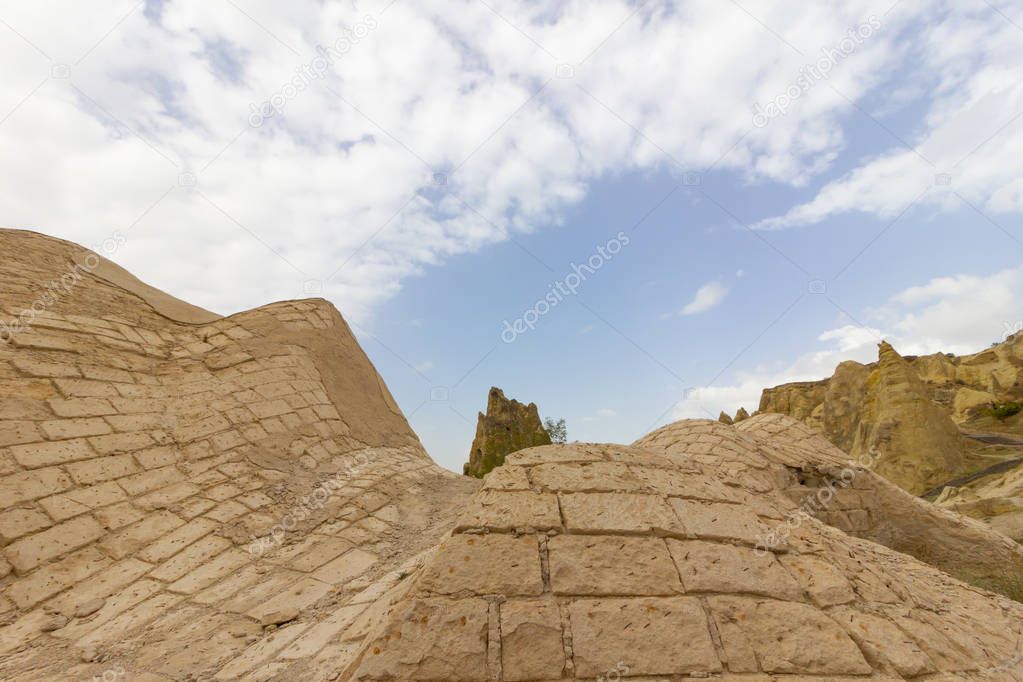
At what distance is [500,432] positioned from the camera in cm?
1962

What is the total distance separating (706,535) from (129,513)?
5.03m

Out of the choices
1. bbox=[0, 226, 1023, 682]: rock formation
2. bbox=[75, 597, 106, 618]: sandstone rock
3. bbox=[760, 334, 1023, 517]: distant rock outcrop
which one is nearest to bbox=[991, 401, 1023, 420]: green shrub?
bbox=[760, 334, 1023, 517]: distant rock outcrop

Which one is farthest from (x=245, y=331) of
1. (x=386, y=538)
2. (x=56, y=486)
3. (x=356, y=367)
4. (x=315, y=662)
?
(x=315, y=662)

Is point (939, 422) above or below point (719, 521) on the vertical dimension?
above

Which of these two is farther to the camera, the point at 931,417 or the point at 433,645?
the point at 931,417

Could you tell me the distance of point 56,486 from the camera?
4.47 m

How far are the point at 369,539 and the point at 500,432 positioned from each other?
14770 millimetres

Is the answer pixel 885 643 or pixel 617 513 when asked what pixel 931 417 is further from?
pixel 617 513

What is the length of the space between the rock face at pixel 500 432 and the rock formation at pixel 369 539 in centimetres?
1082


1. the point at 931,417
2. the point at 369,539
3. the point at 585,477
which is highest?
the point at 931,417

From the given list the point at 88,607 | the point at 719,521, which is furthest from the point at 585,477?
the point at 88,607

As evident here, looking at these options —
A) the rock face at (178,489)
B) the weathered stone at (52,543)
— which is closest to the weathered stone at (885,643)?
the rock face at (178,489)

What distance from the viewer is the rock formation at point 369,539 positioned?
2.11 metres

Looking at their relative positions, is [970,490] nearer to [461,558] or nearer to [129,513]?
[461,558]
